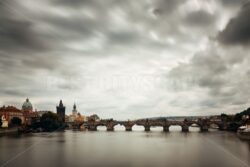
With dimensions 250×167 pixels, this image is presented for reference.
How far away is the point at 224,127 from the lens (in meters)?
173

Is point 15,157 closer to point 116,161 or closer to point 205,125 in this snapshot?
point 116,161

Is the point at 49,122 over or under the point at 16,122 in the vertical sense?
under

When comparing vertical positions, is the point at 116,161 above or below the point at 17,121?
below

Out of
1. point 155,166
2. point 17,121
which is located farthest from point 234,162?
point 17,121

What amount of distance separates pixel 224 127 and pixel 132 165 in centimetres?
13668

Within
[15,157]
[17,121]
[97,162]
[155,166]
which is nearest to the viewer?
[155,166]

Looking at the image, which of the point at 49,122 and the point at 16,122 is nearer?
the point at 49,122

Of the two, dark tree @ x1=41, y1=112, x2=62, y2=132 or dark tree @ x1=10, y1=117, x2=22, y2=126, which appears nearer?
dark tree @ x1=41, y1=112, x2=62, y2=132

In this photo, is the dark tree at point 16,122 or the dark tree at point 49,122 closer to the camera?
the dark tree at point 49,122

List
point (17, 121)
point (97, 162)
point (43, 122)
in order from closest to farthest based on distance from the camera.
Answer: point (97, 162) < point (43, 122) < point (17, 121)

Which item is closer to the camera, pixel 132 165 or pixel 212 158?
pixel 132 165

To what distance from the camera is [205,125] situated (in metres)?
171

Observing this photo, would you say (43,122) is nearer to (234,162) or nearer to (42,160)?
(42,160)

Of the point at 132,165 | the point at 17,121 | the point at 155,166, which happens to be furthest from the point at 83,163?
the point at 17,121
